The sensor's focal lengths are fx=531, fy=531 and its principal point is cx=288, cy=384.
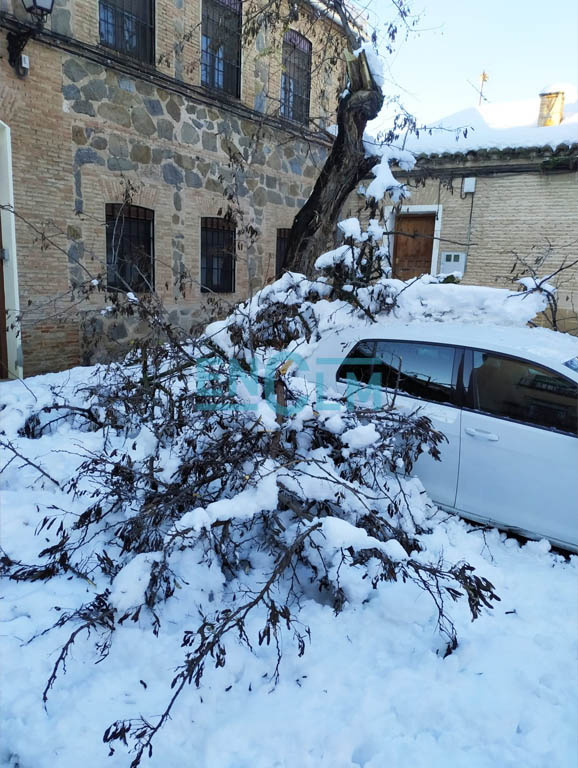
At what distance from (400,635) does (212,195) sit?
8.71m

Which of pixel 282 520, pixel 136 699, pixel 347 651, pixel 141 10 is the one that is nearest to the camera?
pixel 136 699

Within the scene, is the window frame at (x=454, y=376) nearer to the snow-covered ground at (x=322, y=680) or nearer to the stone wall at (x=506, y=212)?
the snow-covered ground at (x=322, y=680)

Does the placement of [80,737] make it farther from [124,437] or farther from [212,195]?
[212,195]

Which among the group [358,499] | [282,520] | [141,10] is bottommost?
[282,520]

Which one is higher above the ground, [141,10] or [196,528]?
[141,10]

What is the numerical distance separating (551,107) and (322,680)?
13534mm

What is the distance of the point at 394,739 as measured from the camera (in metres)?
2.03

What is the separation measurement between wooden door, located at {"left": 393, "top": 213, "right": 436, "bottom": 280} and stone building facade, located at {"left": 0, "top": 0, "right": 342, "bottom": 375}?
2.79 m

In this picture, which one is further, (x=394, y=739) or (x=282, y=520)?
(x=282, y=520)

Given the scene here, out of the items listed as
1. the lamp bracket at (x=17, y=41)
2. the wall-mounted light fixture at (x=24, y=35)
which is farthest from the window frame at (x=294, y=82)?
the lamp bracket at (x=17, y=41)

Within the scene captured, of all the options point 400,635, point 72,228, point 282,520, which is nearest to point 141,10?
point 72,228

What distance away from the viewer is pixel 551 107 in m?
12.0

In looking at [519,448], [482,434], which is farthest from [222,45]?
[519,448]

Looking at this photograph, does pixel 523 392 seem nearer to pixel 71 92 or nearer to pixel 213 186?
pixel 71 92
